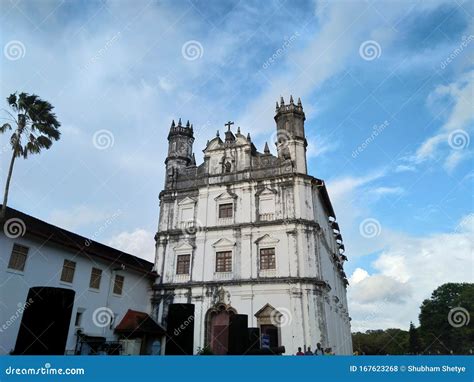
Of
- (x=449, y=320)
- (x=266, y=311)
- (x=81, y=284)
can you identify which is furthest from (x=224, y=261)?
(x=449, y=320)

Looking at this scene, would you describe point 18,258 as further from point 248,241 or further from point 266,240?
point 266,240

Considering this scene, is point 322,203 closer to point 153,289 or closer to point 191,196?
point 191,196

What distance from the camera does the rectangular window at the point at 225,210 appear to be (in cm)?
2370

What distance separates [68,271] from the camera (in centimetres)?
1762

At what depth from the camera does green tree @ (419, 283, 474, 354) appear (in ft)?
141

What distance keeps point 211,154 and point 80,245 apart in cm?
1133

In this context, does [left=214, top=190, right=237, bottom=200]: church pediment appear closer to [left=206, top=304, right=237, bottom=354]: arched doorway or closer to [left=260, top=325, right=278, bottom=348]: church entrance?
[left=206, top=304, right=237, bottom=354]: arched doorway

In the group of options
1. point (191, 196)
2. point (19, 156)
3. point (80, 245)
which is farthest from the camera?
point (191, 196)

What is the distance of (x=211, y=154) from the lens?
2581 centimetres

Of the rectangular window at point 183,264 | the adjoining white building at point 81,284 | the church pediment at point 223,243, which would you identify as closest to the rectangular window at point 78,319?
the adjoining white building at point 81,284

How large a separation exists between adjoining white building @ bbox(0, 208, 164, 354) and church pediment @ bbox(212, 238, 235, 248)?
15.5 ft
